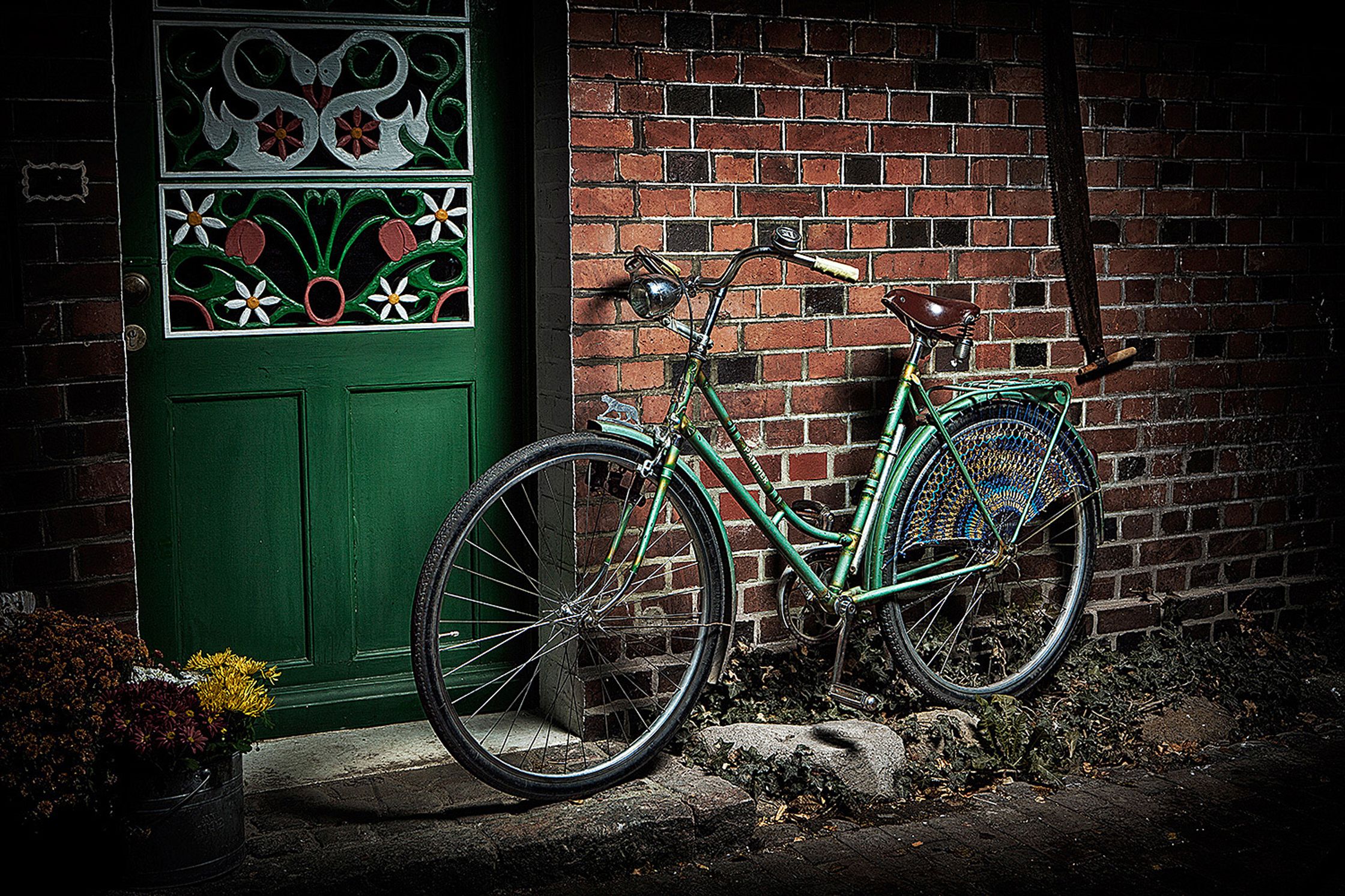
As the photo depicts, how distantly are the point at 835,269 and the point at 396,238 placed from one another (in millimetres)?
1321

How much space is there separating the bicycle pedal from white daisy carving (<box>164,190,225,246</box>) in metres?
2.27

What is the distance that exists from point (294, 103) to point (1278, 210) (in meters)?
3.61

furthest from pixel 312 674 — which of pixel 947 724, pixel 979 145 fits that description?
pixel 979 145

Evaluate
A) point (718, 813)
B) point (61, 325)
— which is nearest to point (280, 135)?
point (61, 325)

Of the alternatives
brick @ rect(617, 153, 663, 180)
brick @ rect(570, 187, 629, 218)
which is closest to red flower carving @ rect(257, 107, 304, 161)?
brick @ rect(570, 187, 629, 218)

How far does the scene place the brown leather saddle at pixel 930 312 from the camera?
4082mm

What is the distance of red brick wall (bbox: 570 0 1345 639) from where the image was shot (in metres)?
4.02

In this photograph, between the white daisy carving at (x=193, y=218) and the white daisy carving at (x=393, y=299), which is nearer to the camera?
the white daisy carving at (x=193, y=218)

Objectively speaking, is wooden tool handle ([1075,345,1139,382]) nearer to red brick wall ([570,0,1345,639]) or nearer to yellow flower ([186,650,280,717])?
red brick wall ([570,0,1345,639])

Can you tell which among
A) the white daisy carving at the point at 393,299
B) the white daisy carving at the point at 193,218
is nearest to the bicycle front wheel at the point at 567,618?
the white daisy carving at the point at 393,299

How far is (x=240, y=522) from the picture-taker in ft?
13.0

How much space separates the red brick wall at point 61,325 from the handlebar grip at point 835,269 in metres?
1.87

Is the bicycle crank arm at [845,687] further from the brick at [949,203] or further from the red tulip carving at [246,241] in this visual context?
the red tulip carving at [246,241]

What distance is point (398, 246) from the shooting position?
4.04 meters
